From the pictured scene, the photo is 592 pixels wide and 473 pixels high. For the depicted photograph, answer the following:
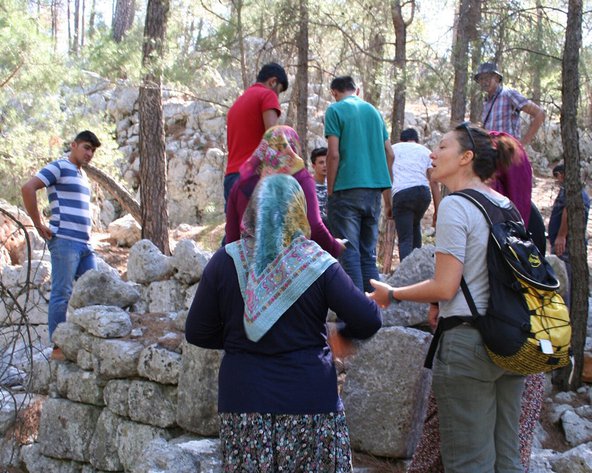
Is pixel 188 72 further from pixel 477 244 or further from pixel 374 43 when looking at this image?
pixel 477 244

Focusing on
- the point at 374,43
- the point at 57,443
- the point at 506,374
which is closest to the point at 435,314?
the point at 506,374

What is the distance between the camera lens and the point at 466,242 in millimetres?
2633

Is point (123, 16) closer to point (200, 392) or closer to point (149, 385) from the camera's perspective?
point (149, 385)

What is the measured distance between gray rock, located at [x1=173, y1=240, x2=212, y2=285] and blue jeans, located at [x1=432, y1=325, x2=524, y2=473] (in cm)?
384

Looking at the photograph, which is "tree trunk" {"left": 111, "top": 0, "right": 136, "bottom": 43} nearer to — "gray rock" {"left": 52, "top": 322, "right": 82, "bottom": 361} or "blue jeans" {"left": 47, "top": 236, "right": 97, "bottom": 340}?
"blue jeans" {"left": 47, "top": 236, "right": 97, "bottom": 340}

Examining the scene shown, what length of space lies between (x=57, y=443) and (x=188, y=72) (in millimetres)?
6056

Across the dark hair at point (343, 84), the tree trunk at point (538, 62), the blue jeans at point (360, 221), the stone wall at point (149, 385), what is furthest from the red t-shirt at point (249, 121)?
the tree trunk at point (538, 62)

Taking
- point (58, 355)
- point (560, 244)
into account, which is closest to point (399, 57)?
point (560, 244)

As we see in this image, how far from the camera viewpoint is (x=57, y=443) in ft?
18.6

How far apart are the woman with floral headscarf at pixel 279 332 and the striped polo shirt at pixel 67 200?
11.6 feet

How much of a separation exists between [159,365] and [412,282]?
6.41ft

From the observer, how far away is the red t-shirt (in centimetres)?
521

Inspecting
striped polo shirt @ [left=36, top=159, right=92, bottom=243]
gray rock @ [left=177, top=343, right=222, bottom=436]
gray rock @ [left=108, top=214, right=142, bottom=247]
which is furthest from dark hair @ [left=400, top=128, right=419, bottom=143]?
gray rock @ [left=108, top=214, right=142, bottom=247]

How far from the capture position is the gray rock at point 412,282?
14.2 feet
